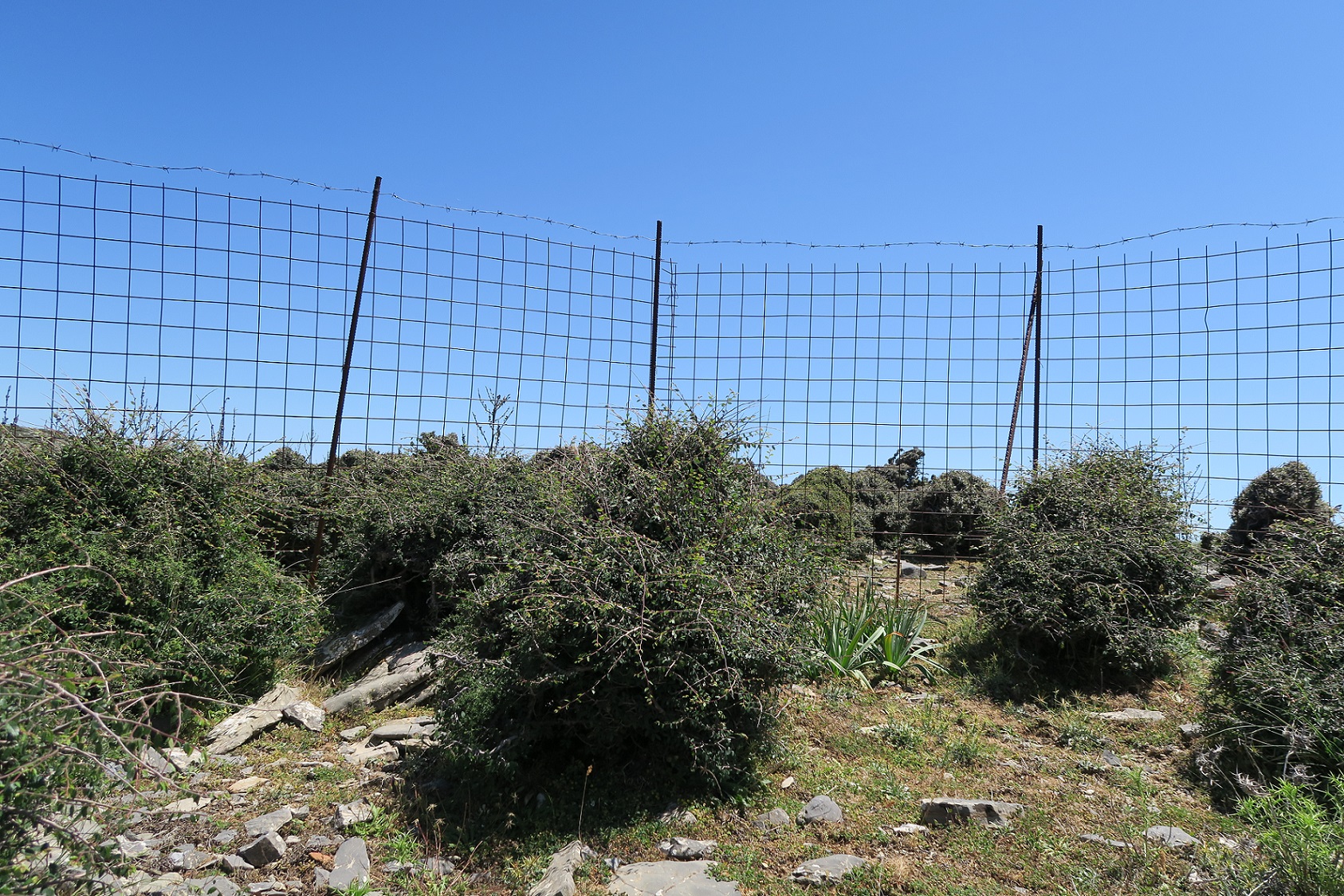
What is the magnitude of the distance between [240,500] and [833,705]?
18.2ft

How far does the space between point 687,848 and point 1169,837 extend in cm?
247

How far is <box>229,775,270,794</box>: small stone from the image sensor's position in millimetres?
5305

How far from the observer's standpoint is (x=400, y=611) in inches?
323

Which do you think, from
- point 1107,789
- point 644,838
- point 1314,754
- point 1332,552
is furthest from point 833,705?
point 1332,552

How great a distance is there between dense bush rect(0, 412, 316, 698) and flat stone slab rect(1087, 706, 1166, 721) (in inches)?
255

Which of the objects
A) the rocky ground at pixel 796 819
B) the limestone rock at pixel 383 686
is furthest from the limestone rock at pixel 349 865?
the limestone rock at pixel 383 686

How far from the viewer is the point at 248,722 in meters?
6.26

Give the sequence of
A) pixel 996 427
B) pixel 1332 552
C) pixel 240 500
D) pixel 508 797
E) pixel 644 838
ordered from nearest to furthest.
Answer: pixel 644 838 < pixel 508 797 < pixel 1332 552 < pixel 240 500 < pixel 996 427

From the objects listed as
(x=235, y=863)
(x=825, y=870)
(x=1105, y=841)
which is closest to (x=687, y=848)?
(x=825, y=870)

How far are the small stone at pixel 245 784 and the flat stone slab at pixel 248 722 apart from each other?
0.50m

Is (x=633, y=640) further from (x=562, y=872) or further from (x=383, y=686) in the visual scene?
(x=383, y=686)

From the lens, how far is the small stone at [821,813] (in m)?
4.63

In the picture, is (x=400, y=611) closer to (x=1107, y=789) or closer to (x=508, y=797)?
(x=508, y=797)

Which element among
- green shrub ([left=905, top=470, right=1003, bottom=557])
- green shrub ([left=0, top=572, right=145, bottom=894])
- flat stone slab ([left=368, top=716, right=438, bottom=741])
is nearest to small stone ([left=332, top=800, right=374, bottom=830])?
flat stone slab ([left=368, top=716, right=438, bottom=741])
